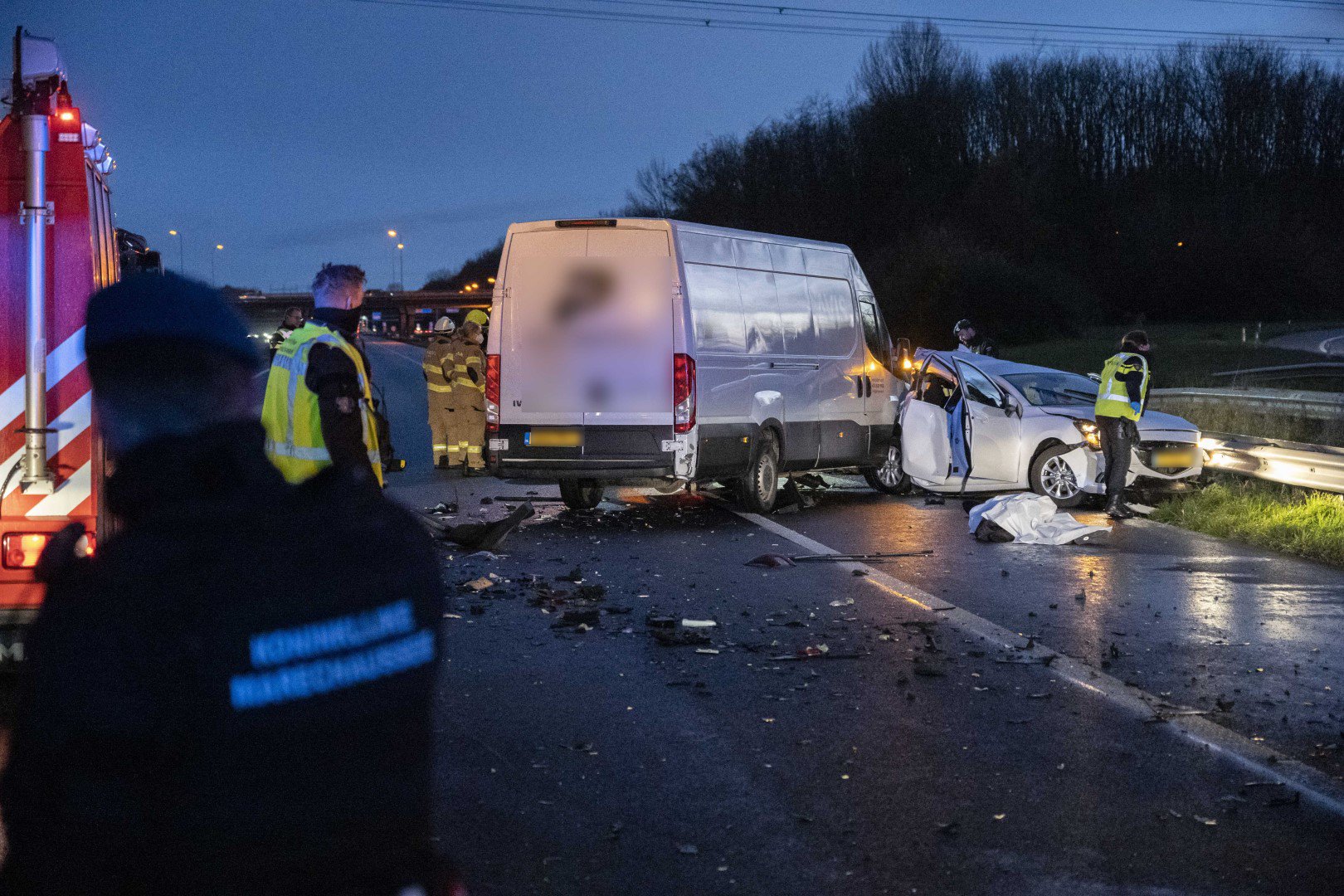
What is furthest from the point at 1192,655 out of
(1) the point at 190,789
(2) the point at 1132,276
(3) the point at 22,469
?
(2) the point at 1132,276

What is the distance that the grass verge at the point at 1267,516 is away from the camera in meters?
11.4

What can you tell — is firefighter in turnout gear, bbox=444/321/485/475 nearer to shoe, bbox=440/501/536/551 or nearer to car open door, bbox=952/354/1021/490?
shoe, bbox=440/501/536/551

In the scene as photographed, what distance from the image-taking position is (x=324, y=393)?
21.6ft

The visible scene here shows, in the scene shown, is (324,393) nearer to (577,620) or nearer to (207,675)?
(577,620)

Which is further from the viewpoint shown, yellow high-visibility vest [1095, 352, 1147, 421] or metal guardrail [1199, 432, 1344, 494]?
yellow high-visibility vest [1095, 352, 1147, 421]

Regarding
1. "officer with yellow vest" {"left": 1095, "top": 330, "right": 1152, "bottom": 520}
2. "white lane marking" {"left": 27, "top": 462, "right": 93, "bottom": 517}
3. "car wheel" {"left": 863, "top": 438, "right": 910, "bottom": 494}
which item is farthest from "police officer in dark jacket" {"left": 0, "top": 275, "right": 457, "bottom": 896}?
"car wheel" {"left": 863, "top": 438, "right": 910, "bottom": 494}

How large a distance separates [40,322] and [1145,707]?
5134 mm

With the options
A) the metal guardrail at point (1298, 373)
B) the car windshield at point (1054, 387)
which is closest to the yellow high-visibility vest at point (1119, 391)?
the car windshield at point (1054, 387)

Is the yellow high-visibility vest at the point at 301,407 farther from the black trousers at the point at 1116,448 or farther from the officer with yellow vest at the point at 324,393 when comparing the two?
the black trousers at the point at 1116,448

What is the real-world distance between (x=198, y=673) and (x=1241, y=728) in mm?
5649

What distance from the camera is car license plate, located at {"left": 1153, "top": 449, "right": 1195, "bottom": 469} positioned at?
13.8m

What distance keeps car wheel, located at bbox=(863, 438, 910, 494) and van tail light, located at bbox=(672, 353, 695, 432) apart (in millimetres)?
3779

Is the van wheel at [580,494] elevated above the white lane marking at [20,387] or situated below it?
below

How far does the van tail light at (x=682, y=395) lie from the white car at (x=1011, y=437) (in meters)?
3.20
